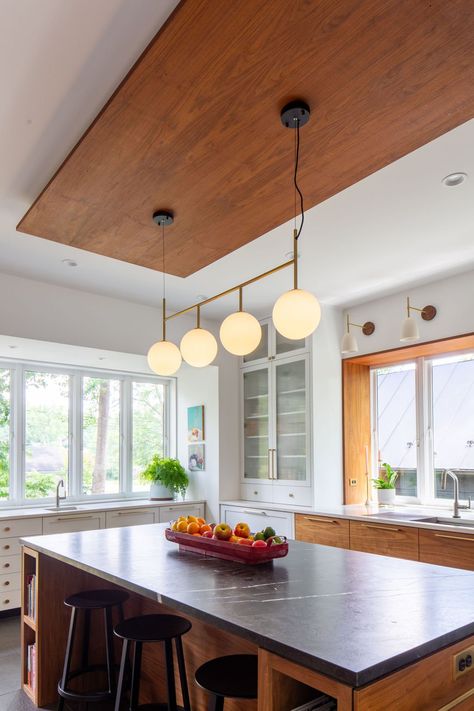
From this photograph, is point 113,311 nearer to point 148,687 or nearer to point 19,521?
point 19,521

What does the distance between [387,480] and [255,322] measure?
9.55 ft

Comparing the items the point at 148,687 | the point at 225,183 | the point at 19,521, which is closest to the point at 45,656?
the point at 148,687

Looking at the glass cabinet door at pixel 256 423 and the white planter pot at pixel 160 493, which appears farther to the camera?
the white planter pot at pixel 160 493

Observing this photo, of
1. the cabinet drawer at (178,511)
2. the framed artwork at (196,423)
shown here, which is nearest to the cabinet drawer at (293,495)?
the cabinet drawer at (178,511)

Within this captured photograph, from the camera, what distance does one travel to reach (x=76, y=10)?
1703 millimetres

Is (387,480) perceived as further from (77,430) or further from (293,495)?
(77,430)

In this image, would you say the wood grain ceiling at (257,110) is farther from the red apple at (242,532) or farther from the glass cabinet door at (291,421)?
the glass cabinet door at (291,421)

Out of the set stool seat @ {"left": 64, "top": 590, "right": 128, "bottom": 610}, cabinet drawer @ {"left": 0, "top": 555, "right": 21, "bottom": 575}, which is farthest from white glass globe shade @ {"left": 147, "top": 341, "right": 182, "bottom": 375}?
cabinet drawer @ {"left": 0, "top": 555, "right": 21, "bottom": 575}

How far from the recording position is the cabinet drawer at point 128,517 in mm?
4930

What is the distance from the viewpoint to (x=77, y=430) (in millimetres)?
5539

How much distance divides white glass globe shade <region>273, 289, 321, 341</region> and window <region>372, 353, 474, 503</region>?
9.32ft

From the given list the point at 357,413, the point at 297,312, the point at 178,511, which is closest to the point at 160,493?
the point at 178,511

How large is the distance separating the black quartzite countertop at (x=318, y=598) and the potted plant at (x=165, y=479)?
2.78m

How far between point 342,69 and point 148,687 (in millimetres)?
2872
